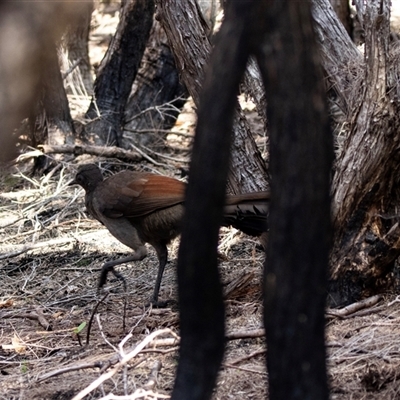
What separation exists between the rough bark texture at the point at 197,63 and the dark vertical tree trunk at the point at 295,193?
3.28 meters

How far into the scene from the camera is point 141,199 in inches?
236

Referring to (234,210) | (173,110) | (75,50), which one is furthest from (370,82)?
(75,50)

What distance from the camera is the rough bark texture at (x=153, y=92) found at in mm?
10594

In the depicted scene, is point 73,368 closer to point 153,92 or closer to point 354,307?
point 354,307

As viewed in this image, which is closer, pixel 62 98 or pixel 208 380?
pixel 208 380

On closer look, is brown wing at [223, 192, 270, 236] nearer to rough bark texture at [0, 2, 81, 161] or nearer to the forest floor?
the forest floor

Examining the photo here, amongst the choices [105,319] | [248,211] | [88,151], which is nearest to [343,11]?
[88,151]

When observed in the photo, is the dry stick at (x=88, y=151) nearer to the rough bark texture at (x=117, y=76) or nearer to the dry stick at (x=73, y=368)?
the rough bark texture at (x=117, y=76)

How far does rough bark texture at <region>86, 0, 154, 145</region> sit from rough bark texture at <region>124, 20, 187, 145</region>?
11.7 inches

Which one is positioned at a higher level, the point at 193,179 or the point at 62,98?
the point at 62,98

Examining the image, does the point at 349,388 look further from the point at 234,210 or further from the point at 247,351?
the point at 234,210

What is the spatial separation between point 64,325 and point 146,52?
6.18m

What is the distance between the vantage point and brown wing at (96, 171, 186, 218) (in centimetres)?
590

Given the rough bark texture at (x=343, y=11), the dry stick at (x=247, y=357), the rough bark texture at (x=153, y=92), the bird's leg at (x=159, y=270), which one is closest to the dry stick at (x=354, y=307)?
the dry stick at (x=247, y=357)
